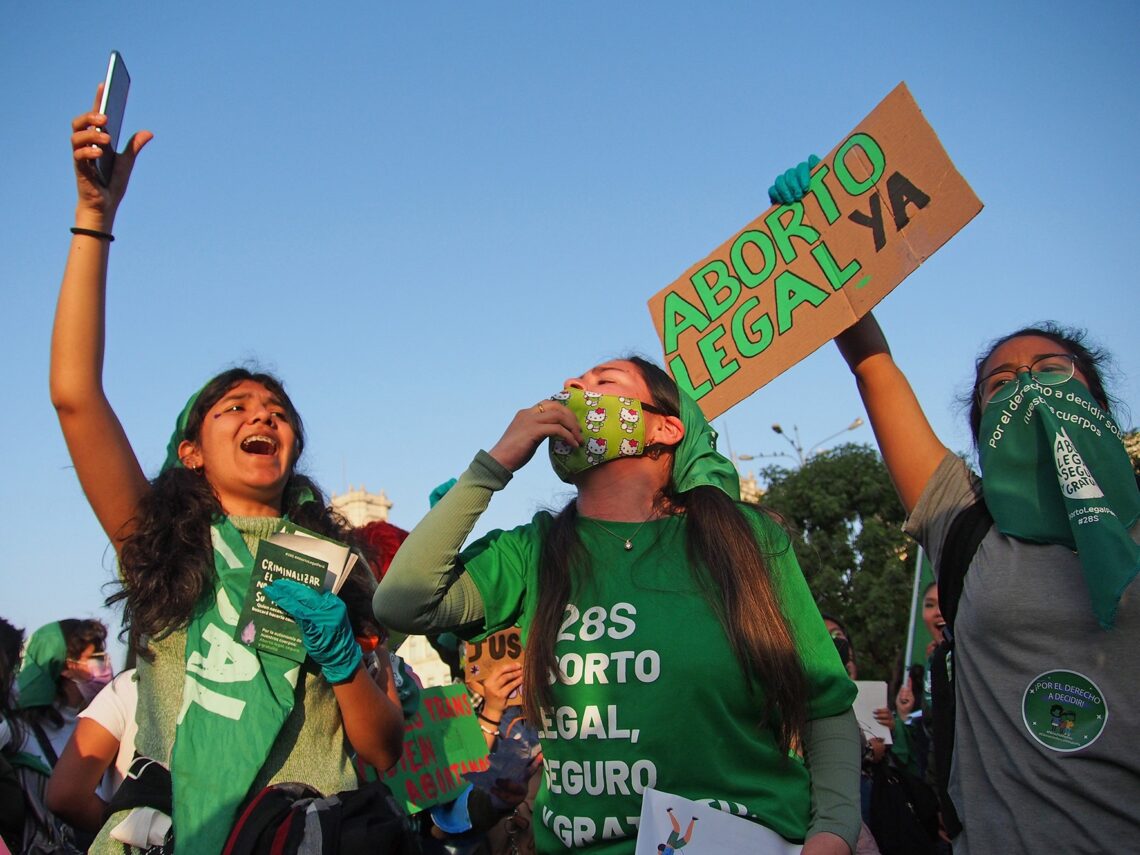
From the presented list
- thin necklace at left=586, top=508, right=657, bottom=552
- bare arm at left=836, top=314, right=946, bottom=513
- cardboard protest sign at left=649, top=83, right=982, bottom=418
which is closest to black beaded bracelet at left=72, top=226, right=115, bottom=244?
thin necklace at left=586, top=508, right=657, bottom=552

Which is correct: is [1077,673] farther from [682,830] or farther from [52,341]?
[52,341]

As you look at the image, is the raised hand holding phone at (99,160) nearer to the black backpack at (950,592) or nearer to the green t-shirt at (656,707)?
the green t-shirt at (656,707)

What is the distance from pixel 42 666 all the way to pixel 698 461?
15.8 feet

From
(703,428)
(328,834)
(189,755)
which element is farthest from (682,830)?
(189,755)

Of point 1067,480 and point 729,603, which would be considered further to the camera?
point 1067,480

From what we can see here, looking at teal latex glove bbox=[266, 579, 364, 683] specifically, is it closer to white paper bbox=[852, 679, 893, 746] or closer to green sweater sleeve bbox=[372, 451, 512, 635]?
green sweater sleeve bbox=[372, 451, 512, 635]

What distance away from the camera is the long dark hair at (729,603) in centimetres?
231

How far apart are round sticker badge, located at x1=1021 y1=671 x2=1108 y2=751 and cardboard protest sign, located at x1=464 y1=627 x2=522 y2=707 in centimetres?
245

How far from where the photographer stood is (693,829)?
205cm

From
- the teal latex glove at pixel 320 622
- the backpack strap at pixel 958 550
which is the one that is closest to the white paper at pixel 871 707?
the backpack strap at pixel 958 550

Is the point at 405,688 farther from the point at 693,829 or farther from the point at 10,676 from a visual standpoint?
the point at 693,829

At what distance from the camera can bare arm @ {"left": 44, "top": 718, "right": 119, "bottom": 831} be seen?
10.3 feet

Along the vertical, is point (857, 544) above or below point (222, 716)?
above

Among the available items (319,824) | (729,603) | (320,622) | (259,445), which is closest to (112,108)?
(259,445)
